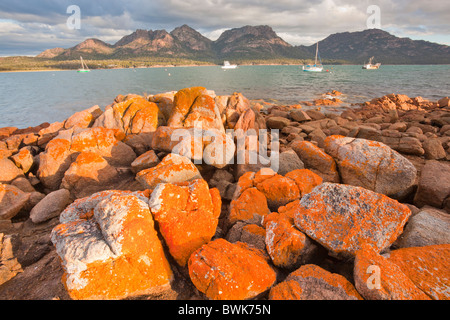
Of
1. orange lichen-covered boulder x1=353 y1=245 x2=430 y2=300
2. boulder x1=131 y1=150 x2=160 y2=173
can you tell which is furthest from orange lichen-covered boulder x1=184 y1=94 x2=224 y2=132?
orange lichen-covered boulder x1=353 y1=245 x2=430 y2=300

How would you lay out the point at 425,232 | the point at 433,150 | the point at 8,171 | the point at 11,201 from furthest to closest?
the point at 433,150 < the point at 8,171 < the point at 11,201 < the point at 425,232

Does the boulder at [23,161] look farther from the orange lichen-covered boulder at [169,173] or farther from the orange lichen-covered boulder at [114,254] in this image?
the orange lichen-covered boulder at [114,254]

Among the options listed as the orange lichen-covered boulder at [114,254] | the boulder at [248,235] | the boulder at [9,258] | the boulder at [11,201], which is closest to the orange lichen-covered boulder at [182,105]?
the boulder at [11,201]

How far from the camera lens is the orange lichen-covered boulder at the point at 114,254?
3.11 metres

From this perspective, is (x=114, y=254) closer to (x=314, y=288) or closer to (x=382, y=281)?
(x=314, y=288)

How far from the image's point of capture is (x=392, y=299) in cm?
247

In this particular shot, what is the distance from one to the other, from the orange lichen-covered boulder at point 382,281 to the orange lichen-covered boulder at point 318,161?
397 cm

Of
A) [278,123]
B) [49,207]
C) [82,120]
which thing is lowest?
[49,207]

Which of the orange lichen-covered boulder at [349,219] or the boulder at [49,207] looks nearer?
the orange lichen-covered boulder at [349,219]

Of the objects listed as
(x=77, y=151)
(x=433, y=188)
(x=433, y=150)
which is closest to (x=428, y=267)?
(x=433, y=188)

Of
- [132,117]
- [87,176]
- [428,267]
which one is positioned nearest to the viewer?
[428,267]

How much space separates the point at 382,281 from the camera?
259 cm

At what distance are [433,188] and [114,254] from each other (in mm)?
7595

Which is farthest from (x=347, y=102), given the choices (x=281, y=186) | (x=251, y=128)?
(x=281, y=186)
